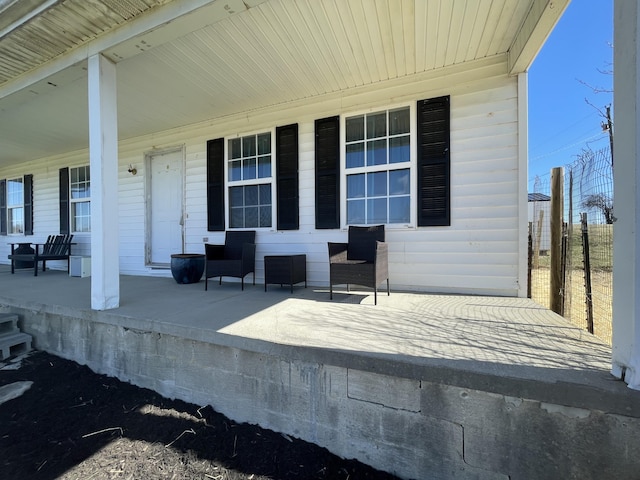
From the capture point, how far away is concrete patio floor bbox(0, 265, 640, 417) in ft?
4.64

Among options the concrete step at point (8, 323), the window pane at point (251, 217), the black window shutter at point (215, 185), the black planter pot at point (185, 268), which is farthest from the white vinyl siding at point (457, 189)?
the concrete step at point (8, 323)

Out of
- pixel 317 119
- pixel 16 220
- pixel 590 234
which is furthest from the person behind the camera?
pixel 16 220

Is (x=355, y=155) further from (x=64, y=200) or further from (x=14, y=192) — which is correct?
(x=14, y=192)

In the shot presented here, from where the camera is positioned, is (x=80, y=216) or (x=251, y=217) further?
(x=80, y=216)

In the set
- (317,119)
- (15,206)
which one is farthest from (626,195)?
(15,206)

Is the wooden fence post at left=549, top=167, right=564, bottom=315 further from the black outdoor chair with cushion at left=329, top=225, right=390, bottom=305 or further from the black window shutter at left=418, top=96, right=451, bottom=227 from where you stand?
the black outdoor chair with cushion at left=329, top=225, right=390, bottom=305

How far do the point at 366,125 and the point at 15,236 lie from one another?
8.82 m

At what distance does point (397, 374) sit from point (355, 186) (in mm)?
2687

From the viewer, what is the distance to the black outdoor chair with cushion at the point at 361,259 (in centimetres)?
293

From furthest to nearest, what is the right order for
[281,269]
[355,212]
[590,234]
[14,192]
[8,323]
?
1. [14,192]
2. [355,212]
3. [281,269]
4. [8,323]
5. [590,234]

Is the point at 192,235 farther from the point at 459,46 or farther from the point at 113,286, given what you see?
the point at 459,46

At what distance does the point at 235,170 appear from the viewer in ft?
15.2

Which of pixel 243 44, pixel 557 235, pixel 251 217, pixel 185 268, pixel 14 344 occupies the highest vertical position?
pixel 243 44

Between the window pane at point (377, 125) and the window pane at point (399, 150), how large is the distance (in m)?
0.17
